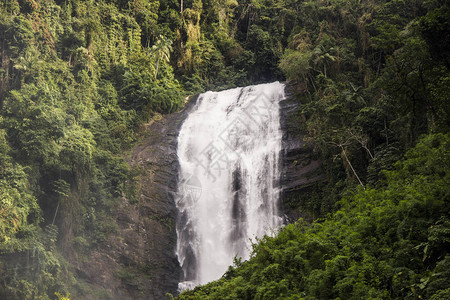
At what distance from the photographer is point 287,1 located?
137ft

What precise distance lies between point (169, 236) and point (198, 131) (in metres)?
7.62

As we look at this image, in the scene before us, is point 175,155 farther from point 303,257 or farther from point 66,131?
point 303,257

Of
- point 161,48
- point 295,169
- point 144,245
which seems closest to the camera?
point 295,169

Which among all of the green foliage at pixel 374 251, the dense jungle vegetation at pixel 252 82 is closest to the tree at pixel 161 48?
the dense jungle vegetation at pixel 252 82

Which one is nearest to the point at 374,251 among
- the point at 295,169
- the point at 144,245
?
the point at 295,169

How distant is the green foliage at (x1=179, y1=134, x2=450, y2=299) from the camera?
400 inches

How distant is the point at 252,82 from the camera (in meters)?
39.9

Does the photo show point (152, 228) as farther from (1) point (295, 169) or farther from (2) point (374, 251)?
(2) point (374, 251)

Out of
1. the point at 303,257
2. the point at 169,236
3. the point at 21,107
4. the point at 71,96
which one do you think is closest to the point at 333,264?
the point at 303,257

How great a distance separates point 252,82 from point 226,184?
14701 millimetres

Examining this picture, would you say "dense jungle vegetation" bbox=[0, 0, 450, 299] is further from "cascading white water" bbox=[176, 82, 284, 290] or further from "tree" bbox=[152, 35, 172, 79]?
"cascading white water" bbox=[176, 82, 284, 290]

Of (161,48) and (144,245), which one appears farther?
(161,48)

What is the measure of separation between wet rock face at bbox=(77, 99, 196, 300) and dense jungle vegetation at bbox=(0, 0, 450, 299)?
0.95 meters

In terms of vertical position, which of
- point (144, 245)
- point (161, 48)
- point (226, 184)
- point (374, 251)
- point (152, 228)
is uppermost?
point (161, 48)
